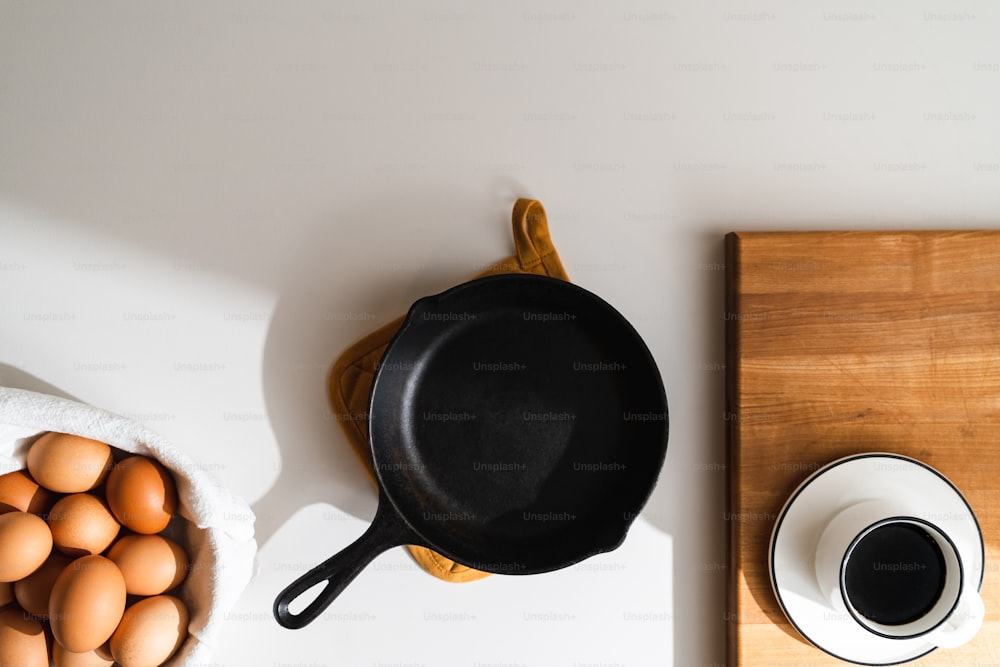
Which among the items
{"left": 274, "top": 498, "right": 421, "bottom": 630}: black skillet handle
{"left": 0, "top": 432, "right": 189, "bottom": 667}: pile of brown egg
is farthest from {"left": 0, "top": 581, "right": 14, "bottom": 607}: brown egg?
{"left": 274, "top": 498, "right": 421, "bottom": 630}: black skillet handle

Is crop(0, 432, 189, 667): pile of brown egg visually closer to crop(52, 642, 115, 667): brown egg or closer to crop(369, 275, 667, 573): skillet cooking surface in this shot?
crop(52, 642, 115, 667): brown egg

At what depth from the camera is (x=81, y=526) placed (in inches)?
21.3

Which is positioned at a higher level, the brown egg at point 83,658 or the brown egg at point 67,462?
the brown egg at point 67,462

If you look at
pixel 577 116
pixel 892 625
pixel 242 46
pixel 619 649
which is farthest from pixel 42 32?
pixel 892 625

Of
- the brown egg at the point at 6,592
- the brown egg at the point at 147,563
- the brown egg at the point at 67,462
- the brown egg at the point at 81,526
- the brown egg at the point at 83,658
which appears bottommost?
the brown egg at the point at 83,658

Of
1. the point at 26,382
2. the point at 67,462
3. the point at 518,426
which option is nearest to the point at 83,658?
the point at 67,462

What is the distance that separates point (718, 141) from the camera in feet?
2.08

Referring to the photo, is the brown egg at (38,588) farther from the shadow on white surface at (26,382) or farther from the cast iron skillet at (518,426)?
the cast iron skillet at (518,426)

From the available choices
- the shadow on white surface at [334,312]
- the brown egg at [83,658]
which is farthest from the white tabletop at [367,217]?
the brown egg at [83,658]

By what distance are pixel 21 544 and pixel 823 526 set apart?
0.66 metres

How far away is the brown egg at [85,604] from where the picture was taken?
19.9 inches

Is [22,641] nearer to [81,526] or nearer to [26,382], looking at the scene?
[81,526]

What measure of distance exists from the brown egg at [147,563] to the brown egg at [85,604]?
2 cm

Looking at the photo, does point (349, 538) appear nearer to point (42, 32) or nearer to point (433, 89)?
point (433, 89)
